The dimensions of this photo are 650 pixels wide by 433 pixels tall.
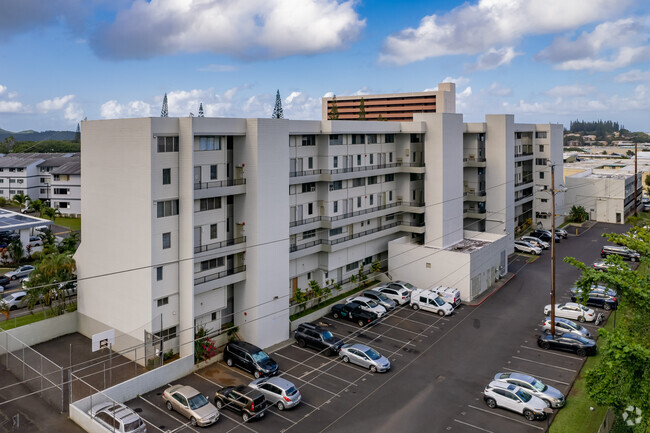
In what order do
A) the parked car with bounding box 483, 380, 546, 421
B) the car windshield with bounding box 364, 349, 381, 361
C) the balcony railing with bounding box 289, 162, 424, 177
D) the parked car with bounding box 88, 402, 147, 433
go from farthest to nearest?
1. the balcony railing with bounding box 289, 162, 424, 177
2. the car windshield with bounding box 364, 349, 381, 361
3. the parked car with bounding box 483, 380, 546, 421
4. the parked car with bounding box 88, 402, 147, 433

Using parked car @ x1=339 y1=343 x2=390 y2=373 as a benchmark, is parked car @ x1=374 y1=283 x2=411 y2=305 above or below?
above

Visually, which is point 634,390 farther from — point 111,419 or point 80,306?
point 80,306

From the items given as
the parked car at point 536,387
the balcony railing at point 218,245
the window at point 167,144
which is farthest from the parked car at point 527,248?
the window at point 167,144

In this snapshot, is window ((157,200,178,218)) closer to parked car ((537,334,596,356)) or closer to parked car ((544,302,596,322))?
parked car ((537,334,596,356))

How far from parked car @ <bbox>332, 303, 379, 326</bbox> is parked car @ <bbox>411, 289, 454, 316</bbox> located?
158 inches

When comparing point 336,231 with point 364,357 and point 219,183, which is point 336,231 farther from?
point 364,357

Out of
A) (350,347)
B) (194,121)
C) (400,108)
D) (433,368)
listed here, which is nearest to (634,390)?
(433,368)

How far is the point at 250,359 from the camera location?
28.5 metres

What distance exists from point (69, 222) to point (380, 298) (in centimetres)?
5315

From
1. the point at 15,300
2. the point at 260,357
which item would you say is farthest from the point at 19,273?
the point at 260,357

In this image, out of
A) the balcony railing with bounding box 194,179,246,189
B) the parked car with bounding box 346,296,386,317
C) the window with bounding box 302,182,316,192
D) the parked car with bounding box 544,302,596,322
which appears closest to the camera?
the balcony railing with bounding box 194,179,246,189

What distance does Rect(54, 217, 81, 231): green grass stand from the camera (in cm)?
6915

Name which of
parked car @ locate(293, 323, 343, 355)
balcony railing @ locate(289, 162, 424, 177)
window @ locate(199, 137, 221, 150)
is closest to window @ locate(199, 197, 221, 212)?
window @ locate(199, 137, 221, 150)

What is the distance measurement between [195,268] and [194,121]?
852 centimetres
